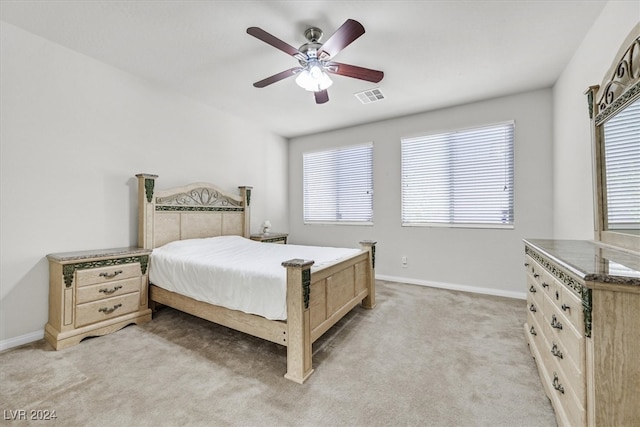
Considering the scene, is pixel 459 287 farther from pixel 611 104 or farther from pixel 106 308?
pixel 106 308

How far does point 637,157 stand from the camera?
1524 millimetres

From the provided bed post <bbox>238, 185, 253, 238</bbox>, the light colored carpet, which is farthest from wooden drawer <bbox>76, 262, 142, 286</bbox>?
bed post <bbox>238, 185, 253, 238</bbox>

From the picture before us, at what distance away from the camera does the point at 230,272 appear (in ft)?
7.20

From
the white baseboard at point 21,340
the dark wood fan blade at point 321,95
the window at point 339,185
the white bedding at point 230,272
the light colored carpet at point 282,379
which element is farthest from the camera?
the window at point 339,185

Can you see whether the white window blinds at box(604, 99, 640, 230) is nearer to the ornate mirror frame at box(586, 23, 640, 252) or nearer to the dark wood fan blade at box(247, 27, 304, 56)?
the ornate mirror frame at box(586, 23, 640, 252)

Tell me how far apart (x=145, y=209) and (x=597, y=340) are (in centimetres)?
372

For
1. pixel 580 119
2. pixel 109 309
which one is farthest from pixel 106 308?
pixel 580 119

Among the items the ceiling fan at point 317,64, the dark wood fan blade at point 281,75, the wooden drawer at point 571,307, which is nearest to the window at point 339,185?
the ceiling fan at point 317,64

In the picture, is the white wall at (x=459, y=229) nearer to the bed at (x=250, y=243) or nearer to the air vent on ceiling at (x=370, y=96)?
the air vent on ceiling at (x=370, y=96)

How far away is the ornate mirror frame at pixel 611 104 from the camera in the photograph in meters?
1.54

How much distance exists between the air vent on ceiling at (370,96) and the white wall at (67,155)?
2347 mm

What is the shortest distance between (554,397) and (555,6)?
2.70 meters

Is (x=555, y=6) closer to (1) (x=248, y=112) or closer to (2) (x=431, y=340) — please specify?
(2) (x=431, y=340)

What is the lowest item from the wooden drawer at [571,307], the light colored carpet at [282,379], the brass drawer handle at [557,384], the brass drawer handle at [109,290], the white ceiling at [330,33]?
the light colored carpet at [282,379]
